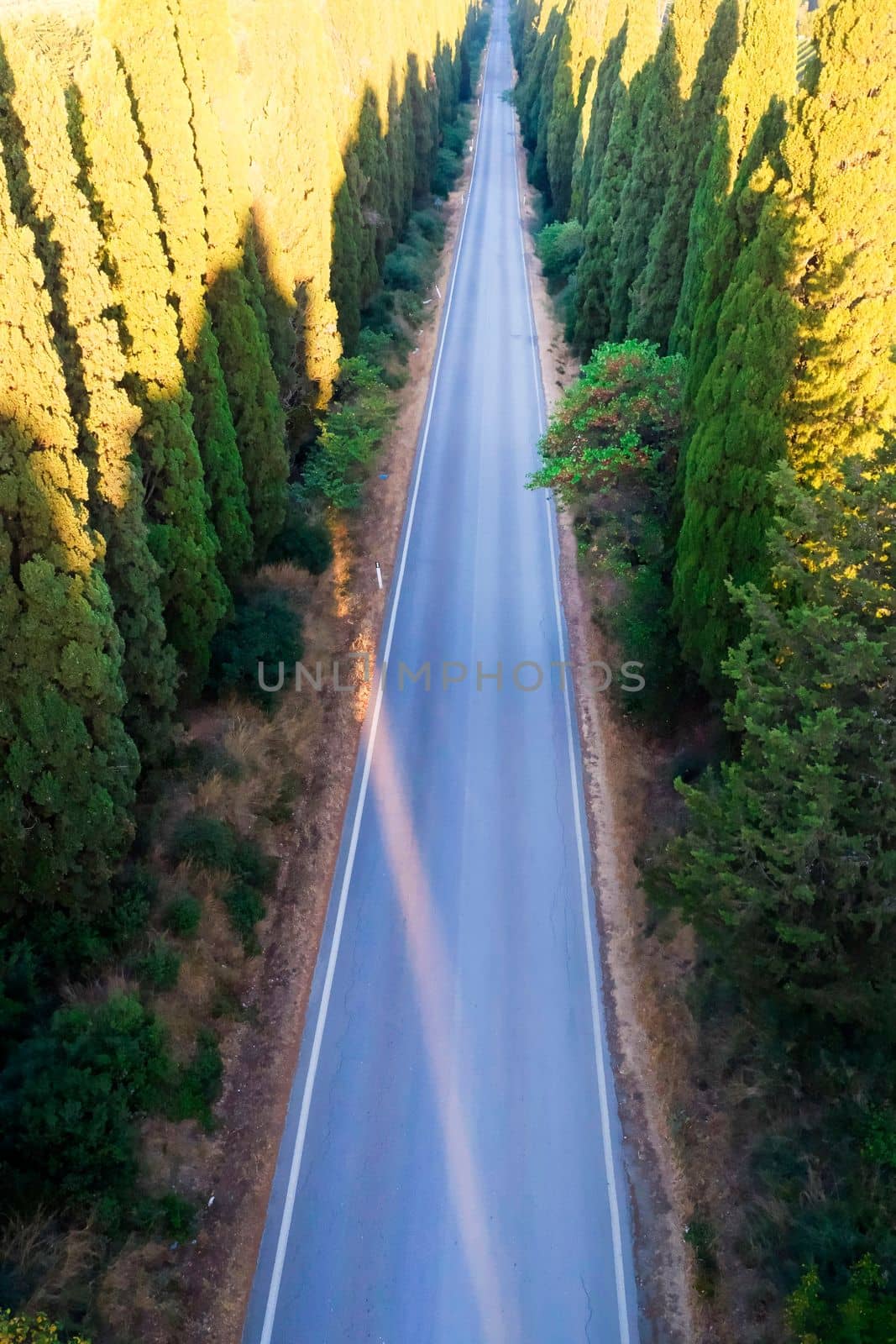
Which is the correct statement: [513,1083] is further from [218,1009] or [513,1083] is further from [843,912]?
[843,912]

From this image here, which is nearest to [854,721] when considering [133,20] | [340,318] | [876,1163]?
[876,1163]

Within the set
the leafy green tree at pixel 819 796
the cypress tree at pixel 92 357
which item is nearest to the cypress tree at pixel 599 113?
the cypress tree at pixel 92 357

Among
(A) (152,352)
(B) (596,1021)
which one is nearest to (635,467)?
(A) (152,352)

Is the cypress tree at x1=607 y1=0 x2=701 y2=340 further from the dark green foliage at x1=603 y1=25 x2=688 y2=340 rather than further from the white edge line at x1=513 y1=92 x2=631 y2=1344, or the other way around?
the white edge line at x1=513 y1=92 x2=631 y2=1344

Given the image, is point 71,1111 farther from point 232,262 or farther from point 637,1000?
point 232,262

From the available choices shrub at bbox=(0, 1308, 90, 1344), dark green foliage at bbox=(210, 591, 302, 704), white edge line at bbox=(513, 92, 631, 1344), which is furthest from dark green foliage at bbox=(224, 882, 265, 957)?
shrub at bbox=(0, 1308, 90, 1344)
